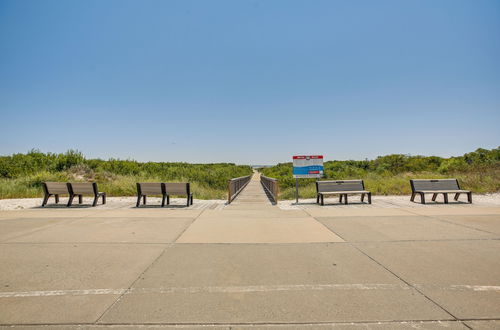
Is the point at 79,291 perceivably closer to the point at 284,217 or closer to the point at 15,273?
the point at 15,273

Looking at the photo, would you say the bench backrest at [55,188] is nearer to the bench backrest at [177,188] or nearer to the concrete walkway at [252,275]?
the concrete walkway at [252,275]

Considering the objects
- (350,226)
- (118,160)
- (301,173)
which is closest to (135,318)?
(350,226)

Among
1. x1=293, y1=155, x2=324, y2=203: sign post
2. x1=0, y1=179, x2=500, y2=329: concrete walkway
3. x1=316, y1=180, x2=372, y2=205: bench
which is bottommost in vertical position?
x1=0, y1=179, x2=500, y2=329: concrete walkway

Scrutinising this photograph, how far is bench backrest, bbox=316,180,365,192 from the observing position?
1022 centimetres

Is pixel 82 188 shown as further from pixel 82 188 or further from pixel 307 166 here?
pixel 307 166

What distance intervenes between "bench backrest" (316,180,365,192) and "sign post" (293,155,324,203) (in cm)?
74

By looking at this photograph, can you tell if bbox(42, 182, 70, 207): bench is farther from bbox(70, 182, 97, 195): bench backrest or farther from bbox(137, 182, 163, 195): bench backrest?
bbox(137, 182, 163, 195): bench backrest

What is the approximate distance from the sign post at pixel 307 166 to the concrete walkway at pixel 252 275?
4.41 metres

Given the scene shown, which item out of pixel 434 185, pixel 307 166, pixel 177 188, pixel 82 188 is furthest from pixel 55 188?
pixel 434 185

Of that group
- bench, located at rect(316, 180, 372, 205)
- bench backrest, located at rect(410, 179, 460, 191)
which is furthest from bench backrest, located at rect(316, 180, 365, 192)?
bench backrest, located at rect(410, 179, 460, 191)

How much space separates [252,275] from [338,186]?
7663 mm

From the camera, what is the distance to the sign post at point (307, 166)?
35.9 feet

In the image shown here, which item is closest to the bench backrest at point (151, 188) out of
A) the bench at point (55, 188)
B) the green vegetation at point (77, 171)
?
the bench at point (55, 188)

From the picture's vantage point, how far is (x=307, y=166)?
11.1 meters
